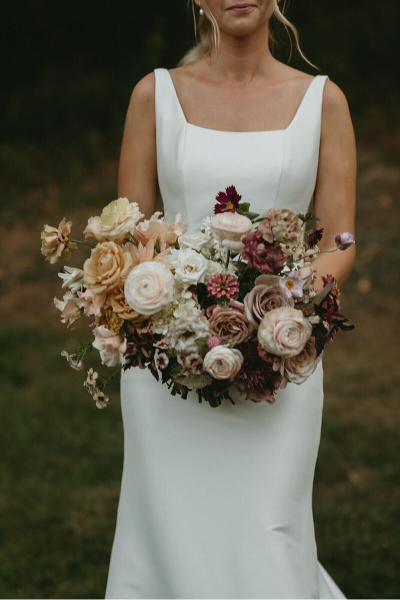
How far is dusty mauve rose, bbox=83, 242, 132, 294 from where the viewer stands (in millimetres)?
2152

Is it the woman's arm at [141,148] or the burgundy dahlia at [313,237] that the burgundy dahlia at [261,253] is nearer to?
the burgundy dahlia at [313,237]

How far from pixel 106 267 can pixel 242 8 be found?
3.59 ft

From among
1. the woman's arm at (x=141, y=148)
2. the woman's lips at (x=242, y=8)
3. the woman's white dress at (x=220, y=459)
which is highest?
the woman's lips at (x=242, y=8)

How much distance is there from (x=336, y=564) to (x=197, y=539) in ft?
5.45

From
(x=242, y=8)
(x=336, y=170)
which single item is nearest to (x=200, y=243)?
(x=336, y=170)

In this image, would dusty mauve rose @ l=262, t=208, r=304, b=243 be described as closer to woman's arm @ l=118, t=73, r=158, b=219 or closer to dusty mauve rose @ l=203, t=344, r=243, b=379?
dusty mauve rose @ l=203, t=344, r=243, b=379

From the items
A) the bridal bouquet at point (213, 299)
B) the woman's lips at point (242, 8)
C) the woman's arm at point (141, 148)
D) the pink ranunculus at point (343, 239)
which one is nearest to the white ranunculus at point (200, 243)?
the bridal bouquet at point (213, 299)

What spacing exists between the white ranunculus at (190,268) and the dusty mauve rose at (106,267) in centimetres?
14

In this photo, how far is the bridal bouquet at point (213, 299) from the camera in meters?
2.09

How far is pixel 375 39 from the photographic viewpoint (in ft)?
31.3

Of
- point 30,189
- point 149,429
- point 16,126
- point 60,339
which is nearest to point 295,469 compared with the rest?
point 149,429

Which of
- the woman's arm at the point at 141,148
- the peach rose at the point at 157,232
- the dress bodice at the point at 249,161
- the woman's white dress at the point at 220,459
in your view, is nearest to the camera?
the peach rose at the point at 157,232

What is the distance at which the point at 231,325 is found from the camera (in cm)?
213

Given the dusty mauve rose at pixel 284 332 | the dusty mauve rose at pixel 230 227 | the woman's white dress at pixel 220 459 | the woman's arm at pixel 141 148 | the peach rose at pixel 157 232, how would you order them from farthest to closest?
the woman's arm at pixel 141 148 → the woman's white dress at pixel 220 459 → the peach rose at pixel 157 232 → the dusty mauve rose at pixel 230 227 → the dusty mauve rose at pixel 284 332
